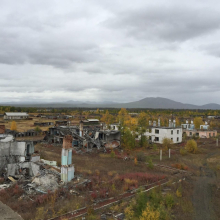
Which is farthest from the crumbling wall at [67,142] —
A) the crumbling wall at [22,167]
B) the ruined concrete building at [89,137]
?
the ruined concrete building at [89,137]

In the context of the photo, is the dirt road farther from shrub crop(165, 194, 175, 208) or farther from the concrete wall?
the concrete wall

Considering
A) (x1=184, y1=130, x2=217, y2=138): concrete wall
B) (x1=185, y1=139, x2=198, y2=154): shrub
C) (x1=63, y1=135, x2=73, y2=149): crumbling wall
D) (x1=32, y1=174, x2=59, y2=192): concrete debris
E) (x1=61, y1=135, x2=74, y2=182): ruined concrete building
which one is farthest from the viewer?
(x1=184, y1=130, x2=217, y2=138): concrete wall

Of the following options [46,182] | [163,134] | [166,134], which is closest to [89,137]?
[163,134]

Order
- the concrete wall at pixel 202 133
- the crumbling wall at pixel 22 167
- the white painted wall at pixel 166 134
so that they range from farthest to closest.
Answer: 1. the concrete wall at pixel 202 133
2. the white painted wall at pixel 166 134
3. the crumbling wall at pixel 22 167

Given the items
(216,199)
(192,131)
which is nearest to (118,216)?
(216,199)

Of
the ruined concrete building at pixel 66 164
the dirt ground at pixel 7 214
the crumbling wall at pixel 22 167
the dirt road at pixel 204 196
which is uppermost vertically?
the ruined concrete building at pixel 66 164

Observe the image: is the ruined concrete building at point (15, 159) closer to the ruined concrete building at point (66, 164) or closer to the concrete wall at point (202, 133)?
the ruined concrete building at point (66, 164)

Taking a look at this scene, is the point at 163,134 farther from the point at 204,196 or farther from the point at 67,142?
the point at 67,142

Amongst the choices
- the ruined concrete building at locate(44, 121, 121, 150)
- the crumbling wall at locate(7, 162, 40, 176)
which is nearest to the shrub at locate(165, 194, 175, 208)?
the crumbling wall at locate(7, 162, 40, 176)
